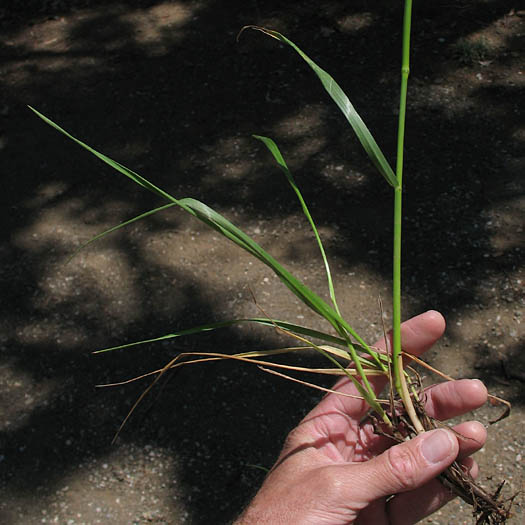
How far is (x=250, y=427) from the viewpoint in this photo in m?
2.28

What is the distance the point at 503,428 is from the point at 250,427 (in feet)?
2.81

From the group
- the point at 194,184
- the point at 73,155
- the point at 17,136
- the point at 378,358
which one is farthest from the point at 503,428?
the point at 17,136

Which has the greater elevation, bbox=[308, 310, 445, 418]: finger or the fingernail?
the fingernail

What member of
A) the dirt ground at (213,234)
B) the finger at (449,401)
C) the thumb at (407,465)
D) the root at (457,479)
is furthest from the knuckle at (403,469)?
the dirt ground at (213,234)

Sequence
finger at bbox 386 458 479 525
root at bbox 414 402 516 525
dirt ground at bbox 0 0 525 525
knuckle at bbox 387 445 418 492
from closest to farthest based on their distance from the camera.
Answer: knuckle at bbox 387 445 418 492
root at bbox 414 402 516 525
finger at bbox 386 458 479 525
dirt ground at bbox 0 0 525 525

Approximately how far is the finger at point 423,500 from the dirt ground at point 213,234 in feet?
1.61

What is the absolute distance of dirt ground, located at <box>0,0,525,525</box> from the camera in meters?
2.25

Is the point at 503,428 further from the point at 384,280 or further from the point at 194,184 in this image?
the point at 194,184

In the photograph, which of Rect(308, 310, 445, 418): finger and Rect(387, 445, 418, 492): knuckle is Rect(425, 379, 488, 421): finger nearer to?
Rect(308, 310, 445, 418): finger

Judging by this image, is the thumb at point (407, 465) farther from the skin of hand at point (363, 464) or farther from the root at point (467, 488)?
the root at point (467, 488)

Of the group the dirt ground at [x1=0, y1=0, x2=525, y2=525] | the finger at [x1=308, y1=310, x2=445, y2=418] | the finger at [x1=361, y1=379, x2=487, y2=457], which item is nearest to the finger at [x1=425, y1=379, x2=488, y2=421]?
the finger at [x1=361, y1=379, x2=487, y2=457]

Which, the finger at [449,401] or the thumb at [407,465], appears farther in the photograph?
the finger at [449,401]

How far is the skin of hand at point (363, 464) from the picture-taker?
4.26 feet

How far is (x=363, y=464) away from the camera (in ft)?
4.33
